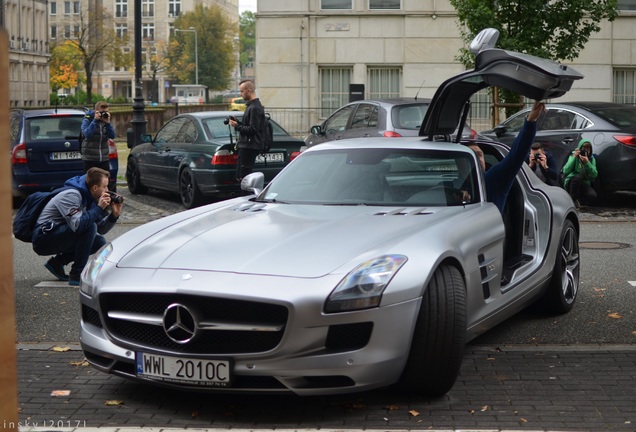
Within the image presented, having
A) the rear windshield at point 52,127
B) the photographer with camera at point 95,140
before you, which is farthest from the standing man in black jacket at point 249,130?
the rear windshield at point 52,127

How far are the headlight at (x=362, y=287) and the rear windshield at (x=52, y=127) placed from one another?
44.5ft

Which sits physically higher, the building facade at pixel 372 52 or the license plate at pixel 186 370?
the building facade at pixel 372 52

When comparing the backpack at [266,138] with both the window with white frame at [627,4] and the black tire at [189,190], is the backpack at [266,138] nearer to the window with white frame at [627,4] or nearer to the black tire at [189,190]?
the black tire at [189,190]

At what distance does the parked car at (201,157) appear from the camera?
53.9 ft

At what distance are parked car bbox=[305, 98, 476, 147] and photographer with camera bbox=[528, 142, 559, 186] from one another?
1.49 metres

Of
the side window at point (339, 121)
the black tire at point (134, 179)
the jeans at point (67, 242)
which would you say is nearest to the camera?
the jeans at point (67, 242)

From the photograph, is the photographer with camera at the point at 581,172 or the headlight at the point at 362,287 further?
the photographer with camera at the point at 581,172

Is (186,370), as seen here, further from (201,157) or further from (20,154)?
(20,154)

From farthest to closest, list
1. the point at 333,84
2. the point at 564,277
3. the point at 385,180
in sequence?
the point at 333,84 < the point at 564,277 < the point at 385,180

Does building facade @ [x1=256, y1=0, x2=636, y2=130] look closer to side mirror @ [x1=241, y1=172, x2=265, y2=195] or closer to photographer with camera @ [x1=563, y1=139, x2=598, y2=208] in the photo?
photographer with camera @ [x1=563, y1=139, x2=598, y2=208]

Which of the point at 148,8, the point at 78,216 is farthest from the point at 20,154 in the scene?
the point at 148,8

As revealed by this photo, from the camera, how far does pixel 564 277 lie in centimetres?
826

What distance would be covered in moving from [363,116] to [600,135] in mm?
3962

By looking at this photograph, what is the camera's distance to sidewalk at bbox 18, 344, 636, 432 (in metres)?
5.41
